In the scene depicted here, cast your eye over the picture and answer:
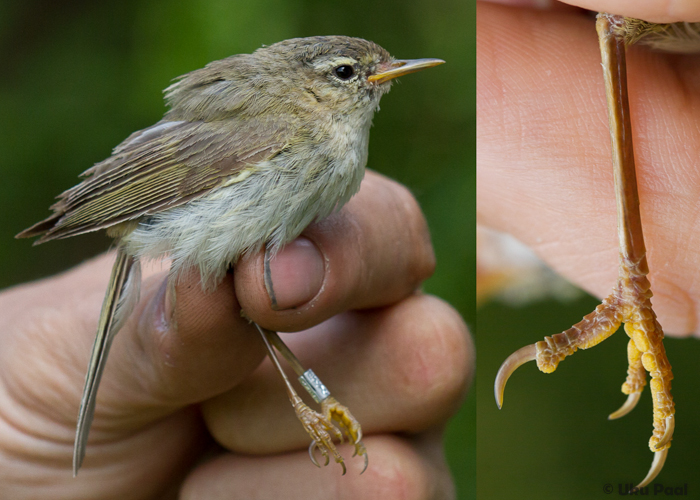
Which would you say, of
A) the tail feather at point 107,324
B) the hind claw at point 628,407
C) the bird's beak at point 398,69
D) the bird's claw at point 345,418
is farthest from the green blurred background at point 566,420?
the tail feather at point 107,324

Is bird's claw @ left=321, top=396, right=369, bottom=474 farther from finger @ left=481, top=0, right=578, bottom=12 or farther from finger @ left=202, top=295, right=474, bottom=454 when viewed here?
finger @ left=481, top=0, right=578, bottom=12

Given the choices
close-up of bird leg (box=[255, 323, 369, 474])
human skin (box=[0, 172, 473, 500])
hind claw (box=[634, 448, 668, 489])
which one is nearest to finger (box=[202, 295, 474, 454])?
human skin (box=[0, 172, 473, 500])

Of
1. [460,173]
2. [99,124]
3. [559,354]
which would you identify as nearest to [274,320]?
[559,354]

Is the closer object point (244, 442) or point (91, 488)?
point (244, 442)

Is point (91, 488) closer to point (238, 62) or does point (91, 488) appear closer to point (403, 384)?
point (403, 384)

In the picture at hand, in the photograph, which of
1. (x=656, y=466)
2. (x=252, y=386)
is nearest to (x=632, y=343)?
(x=656, y=466)

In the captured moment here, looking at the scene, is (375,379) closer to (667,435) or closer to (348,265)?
(348,265)
